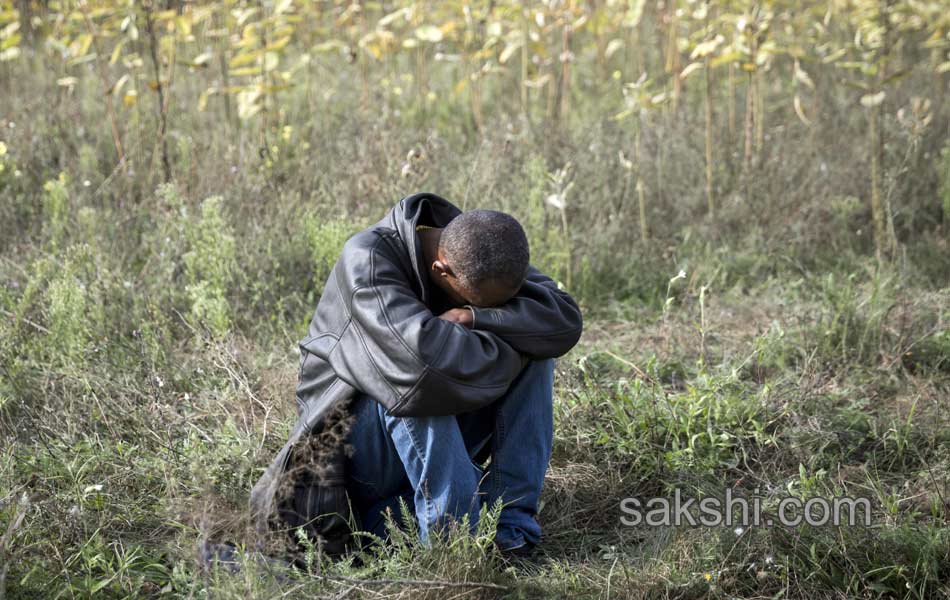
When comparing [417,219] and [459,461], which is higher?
[417,219]

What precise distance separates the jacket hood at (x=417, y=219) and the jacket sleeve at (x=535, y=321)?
191 millimetres

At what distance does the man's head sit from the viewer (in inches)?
96.5

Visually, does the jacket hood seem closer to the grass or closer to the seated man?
the seated man

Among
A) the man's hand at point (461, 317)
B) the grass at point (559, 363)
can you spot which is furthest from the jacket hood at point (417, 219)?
the grass at point (559, 363)

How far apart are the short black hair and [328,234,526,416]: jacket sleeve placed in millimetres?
140

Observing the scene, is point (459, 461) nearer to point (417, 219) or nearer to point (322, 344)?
point (322, 344)

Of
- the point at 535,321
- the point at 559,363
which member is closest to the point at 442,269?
the point at 535,321

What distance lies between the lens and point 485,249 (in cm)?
245

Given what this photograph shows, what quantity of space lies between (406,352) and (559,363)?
4.20 ft

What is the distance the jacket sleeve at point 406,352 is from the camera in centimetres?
A: 236

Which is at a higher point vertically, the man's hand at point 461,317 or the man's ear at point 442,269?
the man's ear at point 442,269

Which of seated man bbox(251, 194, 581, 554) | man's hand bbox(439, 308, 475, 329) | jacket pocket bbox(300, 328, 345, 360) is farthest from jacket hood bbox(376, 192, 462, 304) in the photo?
jacket pocket bbox(300, 328, 345, 360)

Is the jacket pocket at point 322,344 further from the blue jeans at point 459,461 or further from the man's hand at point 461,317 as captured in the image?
the man's hand at point 461,317

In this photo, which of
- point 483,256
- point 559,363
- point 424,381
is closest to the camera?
point 424,381
